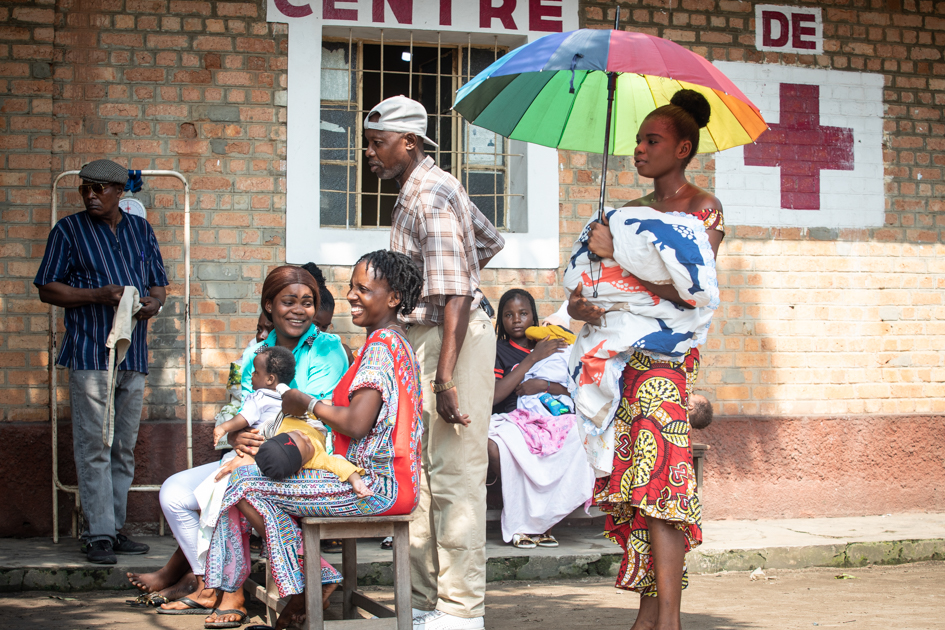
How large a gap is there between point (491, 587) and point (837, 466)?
121 inches

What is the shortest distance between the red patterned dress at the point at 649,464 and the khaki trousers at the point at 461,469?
55 cm

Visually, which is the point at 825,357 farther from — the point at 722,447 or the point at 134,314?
the point at 134,314

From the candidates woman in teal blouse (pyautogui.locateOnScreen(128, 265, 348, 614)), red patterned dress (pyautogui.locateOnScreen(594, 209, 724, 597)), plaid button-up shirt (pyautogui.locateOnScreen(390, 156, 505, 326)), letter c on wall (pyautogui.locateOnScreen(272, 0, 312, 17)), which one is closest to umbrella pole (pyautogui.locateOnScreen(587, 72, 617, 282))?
red patterned dress (pyautogui.locateOnScreen(594, 209, 724, 597))

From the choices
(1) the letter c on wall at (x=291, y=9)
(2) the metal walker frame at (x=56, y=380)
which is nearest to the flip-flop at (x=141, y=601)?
(2) the metal walker frame at (x=56, y=380)

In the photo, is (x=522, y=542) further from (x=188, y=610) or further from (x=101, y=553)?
(x=101, y=553)

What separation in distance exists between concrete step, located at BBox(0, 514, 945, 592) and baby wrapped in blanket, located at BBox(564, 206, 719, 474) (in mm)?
2001

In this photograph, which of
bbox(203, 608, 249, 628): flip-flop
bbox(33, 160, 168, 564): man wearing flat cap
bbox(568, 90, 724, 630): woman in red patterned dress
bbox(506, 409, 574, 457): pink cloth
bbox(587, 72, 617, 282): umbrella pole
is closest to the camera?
bbox(568, 90, 724, 630): woman in red patterned dress

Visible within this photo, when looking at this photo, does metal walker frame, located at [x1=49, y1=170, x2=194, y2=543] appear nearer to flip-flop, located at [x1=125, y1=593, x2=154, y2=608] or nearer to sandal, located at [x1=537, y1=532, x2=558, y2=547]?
flip-flop, located at [x1=125, y1=593, x2=154, y2=608]

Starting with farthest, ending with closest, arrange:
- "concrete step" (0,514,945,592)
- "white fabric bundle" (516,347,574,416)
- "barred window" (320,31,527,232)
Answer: "barred window" (320,31,527,232) → "white fabric bundle" (516,347,574,416) → "concrete step" (0,514,945,592)

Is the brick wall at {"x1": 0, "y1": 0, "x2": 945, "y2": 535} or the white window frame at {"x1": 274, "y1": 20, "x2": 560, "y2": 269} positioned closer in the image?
the brick wall at {"x1": 0, "y1": 0, "x2": 945, "y2": 535}

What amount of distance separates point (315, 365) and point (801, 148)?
432 centimetres

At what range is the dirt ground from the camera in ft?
13.6

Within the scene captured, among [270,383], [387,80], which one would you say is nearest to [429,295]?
[270,383]

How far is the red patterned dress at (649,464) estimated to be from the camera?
326 cm
